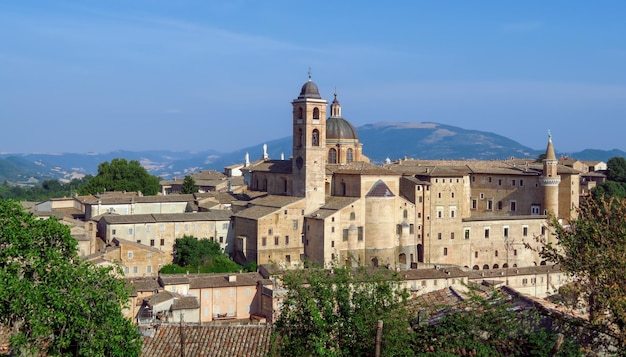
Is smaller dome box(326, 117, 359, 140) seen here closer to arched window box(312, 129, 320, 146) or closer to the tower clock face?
arched window box(312, 129, 320, 146)

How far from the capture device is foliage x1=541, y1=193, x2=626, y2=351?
16.4 meters

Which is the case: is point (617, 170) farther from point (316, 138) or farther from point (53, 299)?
point (53, 299)

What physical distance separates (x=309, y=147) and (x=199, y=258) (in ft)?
34.2

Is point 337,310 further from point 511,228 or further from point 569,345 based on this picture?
point 511,228

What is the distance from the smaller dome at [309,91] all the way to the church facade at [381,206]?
0.25 ft

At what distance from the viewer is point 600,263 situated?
17062 millimetres

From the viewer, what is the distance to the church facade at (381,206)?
5281cm

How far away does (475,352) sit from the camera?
1666cm

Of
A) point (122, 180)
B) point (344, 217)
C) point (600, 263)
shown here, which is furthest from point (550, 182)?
point (600, 263)

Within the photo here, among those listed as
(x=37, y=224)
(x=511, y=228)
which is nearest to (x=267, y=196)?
(x=511, y=228)

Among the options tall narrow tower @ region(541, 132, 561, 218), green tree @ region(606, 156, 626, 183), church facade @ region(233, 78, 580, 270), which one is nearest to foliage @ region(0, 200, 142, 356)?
church facade @ region(233, 78, 580, 270)

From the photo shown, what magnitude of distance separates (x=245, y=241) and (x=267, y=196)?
6.23m

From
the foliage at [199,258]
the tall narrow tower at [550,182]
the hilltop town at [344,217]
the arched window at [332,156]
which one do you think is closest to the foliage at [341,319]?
the hilltop town at [344,217]

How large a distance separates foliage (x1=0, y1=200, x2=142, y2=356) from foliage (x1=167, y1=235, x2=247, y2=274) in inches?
1235
